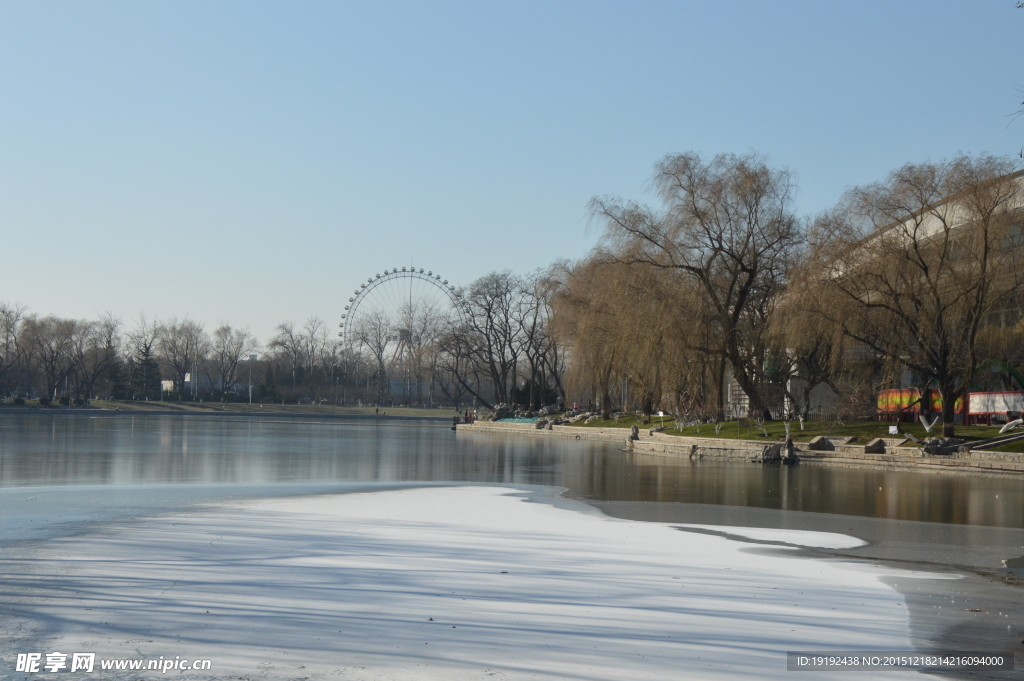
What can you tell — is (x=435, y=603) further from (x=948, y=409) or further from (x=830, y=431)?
(x=830, y=431)

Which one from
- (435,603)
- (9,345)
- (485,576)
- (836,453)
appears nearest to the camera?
(435,603)

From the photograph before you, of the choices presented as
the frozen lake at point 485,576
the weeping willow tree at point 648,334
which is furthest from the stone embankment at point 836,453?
the frozen lake at point 485,576

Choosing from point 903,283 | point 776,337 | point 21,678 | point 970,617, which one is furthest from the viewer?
point 776,337

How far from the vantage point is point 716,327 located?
101 feet

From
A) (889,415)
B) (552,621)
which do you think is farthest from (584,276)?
(552,621)

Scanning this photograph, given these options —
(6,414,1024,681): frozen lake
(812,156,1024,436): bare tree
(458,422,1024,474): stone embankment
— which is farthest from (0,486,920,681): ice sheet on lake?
(812,156,1024,436): bare tree

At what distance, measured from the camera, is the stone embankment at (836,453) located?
2245 cm

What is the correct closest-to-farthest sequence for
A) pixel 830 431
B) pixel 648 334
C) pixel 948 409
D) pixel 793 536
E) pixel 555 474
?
pixel 793 536, pixel 555 474, pixel 948 409, pixel 830 431, pixel 648 334

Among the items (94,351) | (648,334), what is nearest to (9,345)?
(94,351)

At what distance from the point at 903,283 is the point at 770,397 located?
28.0 ft

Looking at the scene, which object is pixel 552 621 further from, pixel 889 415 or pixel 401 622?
pixel 889 415

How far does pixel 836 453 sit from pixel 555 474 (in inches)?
384

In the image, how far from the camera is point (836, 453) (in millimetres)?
25906

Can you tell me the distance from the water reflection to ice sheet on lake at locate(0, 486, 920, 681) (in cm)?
590
